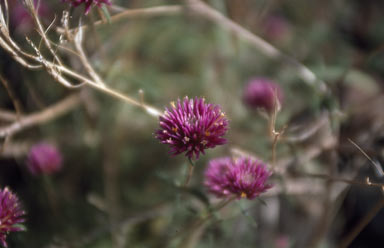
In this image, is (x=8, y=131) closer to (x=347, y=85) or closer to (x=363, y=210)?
(x=363, y=210)

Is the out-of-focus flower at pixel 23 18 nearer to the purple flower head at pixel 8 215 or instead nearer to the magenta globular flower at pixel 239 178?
the purple flower head at pixel 8 215

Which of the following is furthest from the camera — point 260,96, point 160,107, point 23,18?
point 160,107

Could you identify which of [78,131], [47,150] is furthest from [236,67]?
[47,150]

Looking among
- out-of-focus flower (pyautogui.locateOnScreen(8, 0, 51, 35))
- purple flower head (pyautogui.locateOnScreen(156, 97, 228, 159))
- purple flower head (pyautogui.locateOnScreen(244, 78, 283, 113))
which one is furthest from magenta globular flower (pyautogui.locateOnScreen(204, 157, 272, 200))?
out-of-focus flower (pyautogui.locateOnScreen(8, 0, 51, 35))

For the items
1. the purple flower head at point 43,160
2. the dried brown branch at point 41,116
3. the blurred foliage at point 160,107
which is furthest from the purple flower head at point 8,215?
the purple flower head at point 43,160

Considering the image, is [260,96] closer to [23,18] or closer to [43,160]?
[43,160]

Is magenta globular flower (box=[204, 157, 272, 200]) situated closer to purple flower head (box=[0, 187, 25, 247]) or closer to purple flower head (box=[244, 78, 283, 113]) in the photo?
purple flower head (box=[0, 187, 25, 247])

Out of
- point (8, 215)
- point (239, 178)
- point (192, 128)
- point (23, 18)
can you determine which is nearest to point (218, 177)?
point (239, 178)
